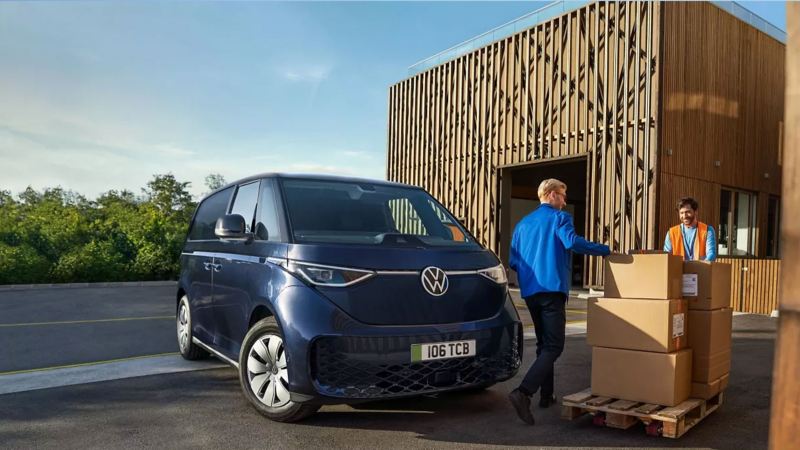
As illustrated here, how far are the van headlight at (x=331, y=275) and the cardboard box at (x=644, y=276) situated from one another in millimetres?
1795

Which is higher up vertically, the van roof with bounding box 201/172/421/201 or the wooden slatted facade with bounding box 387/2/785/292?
the wooden slatted facade with bounding box 387/2/785/292

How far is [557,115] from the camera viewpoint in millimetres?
17531

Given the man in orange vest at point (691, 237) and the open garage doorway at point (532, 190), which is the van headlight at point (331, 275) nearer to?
the man in orange vest at point (691, 237)

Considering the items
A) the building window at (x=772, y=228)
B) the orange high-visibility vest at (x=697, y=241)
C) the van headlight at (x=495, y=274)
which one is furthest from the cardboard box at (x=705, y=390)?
the building window at (x=772, y=228)

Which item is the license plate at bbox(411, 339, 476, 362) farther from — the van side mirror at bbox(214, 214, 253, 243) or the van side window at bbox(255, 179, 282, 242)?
the van side mirror at bbox(214, 214, 253, 243)

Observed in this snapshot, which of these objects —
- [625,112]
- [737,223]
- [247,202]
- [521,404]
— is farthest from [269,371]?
[737,223]

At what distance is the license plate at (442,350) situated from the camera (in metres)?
3.86

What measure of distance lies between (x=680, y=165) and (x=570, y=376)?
11.6 meters

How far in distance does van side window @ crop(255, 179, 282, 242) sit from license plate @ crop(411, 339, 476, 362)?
1269 mm

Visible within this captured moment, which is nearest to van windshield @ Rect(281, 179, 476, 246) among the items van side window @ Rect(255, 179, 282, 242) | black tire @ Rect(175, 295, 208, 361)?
van side window @ Rect(255, 179, 282, 242)

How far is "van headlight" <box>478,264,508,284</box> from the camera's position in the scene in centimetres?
438

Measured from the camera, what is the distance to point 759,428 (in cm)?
418

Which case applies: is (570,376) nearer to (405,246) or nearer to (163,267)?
(405,246)

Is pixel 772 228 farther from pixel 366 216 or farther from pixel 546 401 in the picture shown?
pixel 366 216
